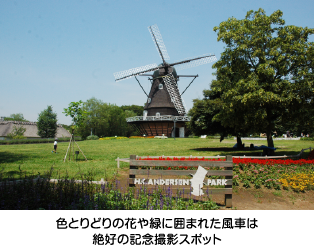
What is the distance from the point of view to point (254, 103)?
14.8 metres

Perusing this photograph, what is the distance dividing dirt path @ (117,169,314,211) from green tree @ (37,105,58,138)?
55841 mm

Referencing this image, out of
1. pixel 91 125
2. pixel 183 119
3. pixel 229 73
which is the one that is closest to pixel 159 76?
pixel 183 119

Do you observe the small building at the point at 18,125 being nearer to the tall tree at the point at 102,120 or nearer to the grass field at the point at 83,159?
the tall tree at the point at 102,120

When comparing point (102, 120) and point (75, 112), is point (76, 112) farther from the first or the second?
point (102, 120)

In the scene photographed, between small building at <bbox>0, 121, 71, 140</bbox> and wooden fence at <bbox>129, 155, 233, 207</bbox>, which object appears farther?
small building at <bbox>0, 121, 71, 140</bbox>

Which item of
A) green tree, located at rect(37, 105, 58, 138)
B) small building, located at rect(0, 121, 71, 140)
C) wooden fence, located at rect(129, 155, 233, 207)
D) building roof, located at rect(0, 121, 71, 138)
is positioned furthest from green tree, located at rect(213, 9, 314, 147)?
building roof, located at rect(0, 121, 71, 138)

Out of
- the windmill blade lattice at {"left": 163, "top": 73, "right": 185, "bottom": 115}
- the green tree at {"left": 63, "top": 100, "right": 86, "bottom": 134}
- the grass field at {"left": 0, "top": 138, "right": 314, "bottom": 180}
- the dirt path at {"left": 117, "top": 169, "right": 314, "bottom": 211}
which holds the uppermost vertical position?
the windmill blade lattice at {"left": 163, "top": 73, "right": 185, "bottom": 115}

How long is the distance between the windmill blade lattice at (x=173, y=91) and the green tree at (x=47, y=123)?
3013cm

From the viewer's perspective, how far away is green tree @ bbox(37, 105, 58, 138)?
58.6 m

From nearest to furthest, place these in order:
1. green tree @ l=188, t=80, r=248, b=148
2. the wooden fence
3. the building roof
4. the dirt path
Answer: the wooden fence, the dirt path, green tree @ l=188, t=80, r=248, b=148, the building roof

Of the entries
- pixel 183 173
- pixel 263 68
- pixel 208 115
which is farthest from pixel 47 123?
pixel 183 173

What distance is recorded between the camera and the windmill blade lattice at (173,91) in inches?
1844

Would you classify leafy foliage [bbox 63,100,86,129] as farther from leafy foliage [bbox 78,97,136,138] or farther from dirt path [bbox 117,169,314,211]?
leafy foliage [bbox 78,97,136,138]

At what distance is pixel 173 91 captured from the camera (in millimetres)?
47469
